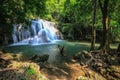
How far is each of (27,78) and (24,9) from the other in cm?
955

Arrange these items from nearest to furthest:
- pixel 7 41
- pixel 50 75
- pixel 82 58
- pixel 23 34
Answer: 1. pixel 50 75
2. pixel 82 58
3. pixel 7 41
4. pixel 23 34

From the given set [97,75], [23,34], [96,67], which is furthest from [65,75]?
[23,34]

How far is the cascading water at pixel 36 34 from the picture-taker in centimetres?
2373

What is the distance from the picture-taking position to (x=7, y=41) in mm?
21969

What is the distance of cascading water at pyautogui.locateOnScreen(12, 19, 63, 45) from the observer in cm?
2373

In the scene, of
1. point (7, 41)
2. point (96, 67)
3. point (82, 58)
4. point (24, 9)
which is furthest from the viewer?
point (7, 41)

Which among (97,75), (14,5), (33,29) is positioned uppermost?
(14,5)

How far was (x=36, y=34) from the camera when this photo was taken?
2638cm

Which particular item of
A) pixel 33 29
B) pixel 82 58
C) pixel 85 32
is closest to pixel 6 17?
pixel 82 58

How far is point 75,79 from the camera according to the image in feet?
27.0

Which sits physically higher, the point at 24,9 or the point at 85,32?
the point at 24,9

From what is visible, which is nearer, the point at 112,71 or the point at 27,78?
the point at 27,78

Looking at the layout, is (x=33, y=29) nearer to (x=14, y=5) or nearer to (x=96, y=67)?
(x=14, y=5)

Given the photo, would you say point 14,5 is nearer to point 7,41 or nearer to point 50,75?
point 50,75
